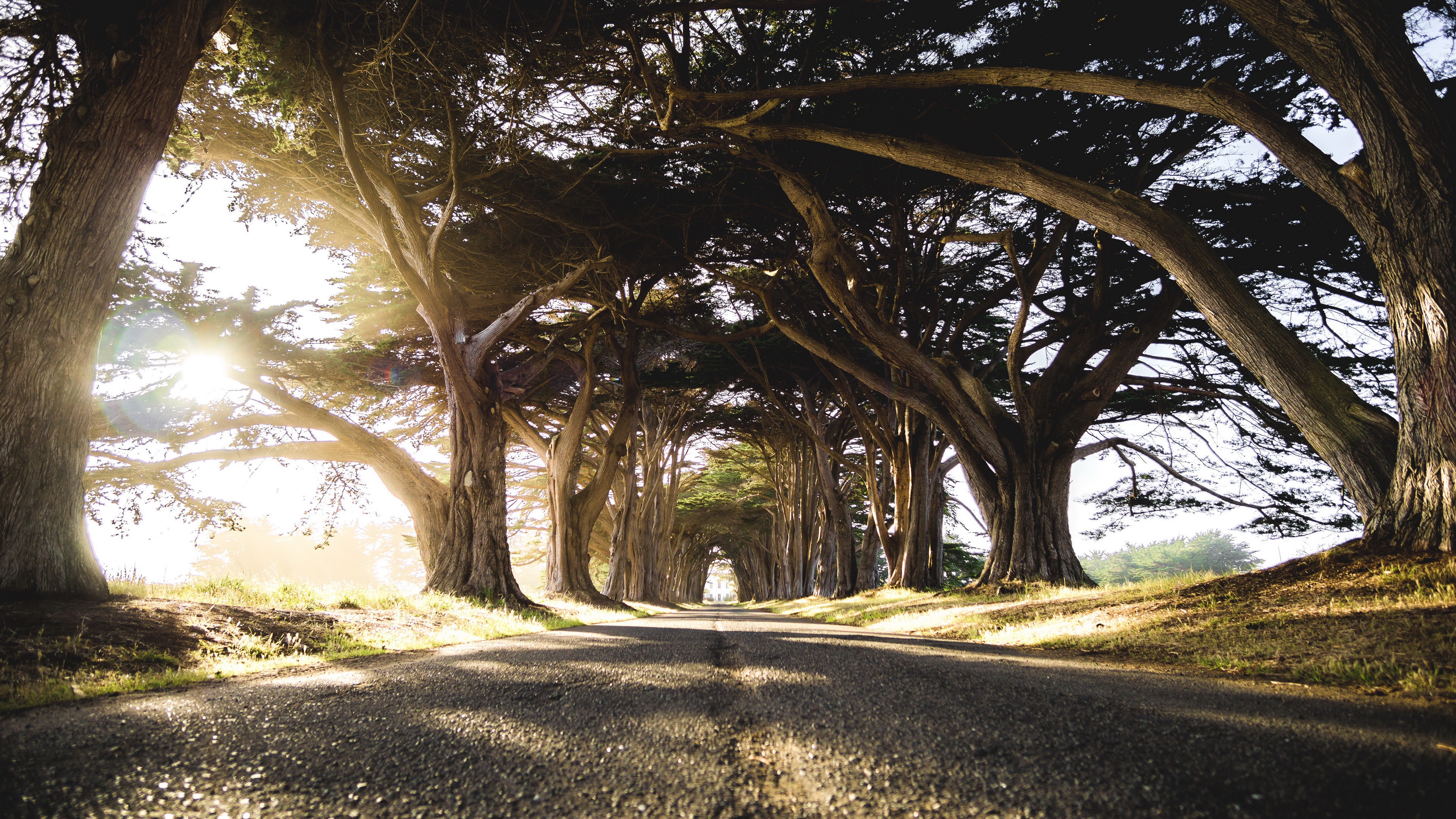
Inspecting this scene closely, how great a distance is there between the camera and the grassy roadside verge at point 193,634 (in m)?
2.75

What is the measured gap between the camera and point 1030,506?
9.61 m

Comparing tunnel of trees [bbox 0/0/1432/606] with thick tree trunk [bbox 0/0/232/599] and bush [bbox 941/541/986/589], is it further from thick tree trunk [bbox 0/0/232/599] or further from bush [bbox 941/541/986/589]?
bush [bbox 941/541/986/589]

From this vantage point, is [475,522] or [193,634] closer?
[193,634]

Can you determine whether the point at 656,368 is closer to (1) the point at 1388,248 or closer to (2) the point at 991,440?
(2) the point at 991,440

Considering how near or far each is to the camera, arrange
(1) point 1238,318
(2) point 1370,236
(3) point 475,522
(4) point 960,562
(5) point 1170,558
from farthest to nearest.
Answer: (5) point 1170,558 < (4) point 960,562 < (3) point 475,522 < (1) point 1238,318 < (2) point 1370,236

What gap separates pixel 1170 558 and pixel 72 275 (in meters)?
70.3

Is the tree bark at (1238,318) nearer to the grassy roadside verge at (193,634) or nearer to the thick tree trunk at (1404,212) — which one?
the thick tree trunk at (1404,212)

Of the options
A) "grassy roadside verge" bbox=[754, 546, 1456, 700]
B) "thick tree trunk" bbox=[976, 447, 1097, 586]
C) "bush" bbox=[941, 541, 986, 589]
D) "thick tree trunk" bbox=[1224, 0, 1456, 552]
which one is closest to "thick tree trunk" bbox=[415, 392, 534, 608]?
"grassy roadside verge" bbox=[754, 546, 1456, 700]

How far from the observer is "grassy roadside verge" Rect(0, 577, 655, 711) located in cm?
275

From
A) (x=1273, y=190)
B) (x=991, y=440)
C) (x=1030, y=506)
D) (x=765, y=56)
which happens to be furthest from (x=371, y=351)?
(x=1273, y=190)

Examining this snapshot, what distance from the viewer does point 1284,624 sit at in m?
3.71

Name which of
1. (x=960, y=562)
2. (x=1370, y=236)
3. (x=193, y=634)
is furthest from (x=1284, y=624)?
(x=960, y=562)

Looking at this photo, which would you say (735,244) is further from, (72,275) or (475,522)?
(72,275)

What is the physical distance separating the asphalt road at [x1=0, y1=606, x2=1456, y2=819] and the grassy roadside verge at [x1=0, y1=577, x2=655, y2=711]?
581 mm
